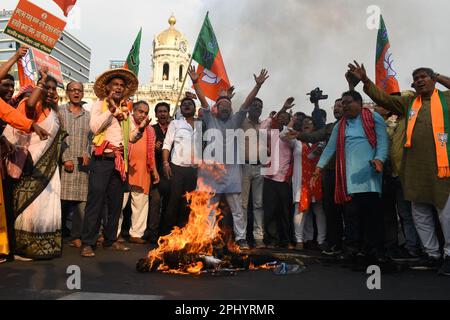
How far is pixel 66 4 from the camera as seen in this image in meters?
7.70

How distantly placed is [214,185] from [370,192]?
2063mm

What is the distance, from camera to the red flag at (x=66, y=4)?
7617mm

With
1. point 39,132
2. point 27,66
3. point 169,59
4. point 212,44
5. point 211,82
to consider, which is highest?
point 169,59

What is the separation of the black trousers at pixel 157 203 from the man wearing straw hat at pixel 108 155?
1.25 m

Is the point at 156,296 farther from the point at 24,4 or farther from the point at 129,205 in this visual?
the point at 24,4

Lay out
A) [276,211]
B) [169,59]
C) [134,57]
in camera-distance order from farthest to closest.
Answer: [169,59]
[134,57]
[276,211]

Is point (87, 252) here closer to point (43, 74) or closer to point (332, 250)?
point (43, 74)

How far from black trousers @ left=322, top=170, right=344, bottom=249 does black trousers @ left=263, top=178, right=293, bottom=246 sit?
721 mm

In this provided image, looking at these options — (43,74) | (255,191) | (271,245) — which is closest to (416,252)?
(271,245)

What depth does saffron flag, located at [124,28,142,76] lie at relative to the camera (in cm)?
1070

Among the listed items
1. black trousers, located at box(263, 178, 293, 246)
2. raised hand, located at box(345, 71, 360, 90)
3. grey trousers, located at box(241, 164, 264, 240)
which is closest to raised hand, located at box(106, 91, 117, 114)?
grey trousers, located at box(241, 164, 264, 240)

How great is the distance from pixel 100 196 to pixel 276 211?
261 cm

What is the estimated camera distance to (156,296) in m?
3.13

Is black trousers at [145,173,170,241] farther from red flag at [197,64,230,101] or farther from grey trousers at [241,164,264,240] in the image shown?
red flag at [197,64,230,101]
